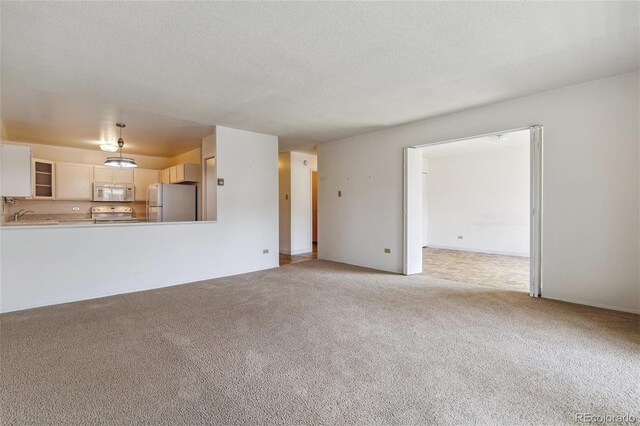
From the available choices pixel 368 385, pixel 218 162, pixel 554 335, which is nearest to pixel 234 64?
pixel 218 162

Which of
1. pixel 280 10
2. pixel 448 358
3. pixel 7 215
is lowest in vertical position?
pixel 448 358

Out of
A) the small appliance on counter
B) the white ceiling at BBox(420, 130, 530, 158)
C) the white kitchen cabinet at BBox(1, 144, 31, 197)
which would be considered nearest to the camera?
the white kitchen cabinet at BBox(1, 144, 31, 197)

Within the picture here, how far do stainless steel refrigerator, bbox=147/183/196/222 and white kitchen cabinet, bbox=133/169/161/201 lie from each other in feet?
2.72

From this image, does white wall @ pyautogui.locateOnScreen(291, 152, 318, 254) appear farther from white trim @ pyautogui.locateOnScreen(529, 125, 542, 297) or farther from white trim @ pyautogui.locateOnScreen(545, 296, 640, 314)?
white trim @ pyautogui.locateOnScreen(545, 296, 640, 314)

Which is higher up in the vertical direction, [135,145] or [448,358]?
[135,145]

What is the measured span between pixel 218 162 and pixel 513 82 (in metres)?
4.31

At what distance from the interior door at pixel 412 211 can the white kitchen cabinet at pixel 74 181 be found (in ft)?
21.7

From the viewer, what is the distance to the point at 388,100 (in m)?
3.91

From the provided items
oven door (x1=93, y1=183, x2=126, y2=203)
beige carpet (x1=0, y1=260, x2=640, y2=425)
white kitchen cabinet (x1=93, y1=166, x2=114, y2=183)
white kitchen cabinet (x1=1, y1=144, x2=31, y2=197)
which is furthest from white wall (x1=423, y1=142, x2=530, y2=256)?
white kitchen cabinet (x1=1, y1=144, x2=31, y2=197)

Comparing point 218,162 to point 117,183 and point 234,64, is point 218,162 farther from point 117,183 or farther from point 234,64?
point 117,183

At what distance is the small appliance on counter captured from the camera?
22.1 feet

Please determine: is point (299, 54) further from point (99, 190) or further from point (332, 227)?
point (99, 190)

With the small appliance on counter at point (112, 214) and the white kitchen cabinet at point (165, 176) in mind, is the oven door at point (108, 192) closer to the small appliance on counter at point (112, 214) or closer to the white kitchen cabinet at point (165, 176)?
the small appliance on counter at point (112, 214)

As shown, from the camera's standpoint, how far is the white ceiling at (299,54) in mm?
2113
